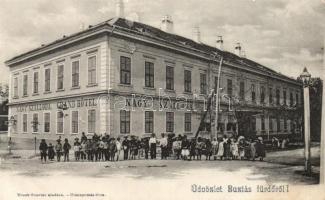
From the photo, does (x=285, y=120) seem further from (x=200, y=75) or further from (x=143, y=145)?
(x=143, y=145)

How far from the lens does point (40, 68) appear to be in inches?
195

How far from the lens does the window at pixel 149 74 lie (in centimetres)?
460

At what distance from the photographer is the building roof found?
4.39m

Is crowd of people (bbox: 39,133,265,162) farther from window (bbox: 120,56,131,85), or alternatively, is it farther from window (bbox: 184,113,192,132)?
window (bbox: 120,56,131,85)

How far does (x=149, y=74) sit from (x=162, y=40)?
1.27 ft

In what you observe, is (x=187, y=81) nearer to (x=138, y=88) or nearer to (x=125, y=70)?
(x=138, y=88)

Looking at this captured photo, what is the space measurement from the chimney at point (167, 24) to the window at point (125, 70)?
1.64 ft

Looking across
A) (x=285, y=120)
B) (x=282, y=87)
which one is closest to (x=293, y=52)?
(x=282, y=87)

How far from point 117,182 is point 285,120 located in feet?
6.40

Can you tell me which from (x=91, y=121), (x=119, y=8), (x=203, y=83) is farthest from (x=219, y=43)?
(x=91, y=121)

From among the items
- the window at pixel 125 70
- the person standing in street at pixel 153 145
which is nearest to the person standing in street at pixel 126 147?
the person standing in street at pixel 153 145

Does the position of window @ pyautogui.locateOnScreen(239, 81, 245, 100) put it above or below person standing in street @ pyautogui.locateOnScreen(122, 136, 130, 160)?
above

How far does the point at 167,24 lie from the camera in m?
4.36

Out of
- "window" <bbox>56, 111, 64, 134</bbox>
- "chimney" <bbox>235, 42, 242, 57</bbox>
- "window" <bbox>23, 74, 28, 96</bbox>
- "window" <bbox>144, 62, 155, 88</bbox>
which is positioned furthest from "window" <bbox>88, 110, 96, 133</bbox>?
"chimney" <bbox>235, 42, 242, 57</bbox>
